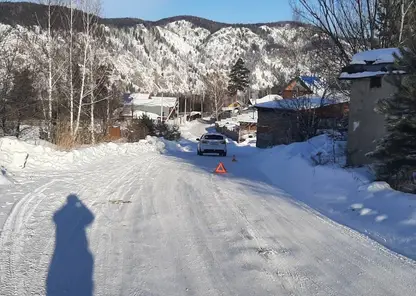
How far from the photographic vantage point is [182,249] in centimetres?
619

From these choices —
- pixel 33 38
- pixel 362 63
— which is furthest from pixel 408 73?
pixel 33 38

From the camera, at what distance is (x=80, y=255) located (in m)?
5.77

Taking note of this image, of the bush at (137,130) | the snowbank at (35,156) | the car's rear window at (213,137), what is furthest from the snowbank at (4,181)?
the bush at (137,130)

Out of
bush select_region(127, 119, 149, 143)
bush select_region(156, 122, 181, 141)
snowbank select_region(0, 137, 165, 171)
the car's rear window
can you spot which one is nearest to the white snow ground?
snowbank select_region(0, 137, 165, 171)

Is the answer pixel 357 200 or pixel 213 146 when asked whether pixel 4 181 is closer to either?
pixel 357 200

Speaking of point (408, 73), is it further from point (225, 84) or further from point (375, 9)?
point (225, 84)

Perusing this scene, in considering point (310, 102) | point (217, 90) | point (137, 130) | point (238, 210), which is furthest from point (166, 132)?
point (217, 90)

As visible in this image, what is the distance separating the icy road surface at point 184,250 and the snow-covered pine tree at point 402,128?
2.13 meters

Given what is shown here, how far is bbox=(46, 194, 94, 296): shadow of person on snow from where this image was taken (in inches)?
186

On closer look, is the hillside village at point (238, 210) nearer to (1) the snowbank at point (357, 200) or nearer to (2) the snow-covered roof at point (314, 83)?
(1) the snowbank at point (357, 200)

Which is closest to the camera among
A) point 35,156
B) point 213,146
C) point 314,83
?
point 35,156

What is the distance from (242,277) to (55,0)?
2747 cm

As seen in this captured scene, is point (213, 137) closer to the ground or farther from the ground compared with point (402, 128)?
closer to the ground

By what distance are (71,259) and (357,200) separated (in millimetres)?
6452
